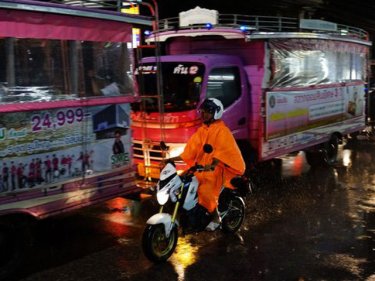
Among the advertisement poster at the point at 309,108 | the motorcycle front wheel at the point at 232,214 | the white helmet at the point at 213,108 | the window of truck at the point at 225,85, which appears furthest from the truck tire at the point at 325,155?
the white helmet at the point at 213,108

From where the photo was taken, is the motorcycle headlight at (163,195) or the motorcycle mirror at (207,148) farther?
the motorcycle mirror at (207,148)

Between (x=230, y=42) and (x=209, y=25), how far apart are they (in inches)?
21.2

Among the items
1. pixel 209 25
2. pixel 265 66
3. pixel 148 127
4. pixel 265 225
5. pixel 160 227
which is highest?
pixel 209 25

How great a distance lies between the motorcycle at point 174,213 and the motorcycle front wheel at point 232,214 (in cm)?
12

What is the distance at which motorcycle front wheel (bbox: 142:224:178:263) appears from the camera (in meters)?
4.97

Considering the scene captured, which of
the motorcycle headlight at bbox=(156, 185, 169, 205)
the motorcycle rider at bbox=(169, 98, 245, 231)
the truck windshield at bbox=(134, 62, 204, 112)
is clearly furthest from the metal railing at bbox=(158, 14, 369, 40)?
the motorcycle headlight at bbox=(156, 185, 169, 205)

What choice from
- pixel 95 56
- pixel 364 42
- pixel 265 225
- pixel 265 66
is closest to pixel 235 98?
pixel 265 66

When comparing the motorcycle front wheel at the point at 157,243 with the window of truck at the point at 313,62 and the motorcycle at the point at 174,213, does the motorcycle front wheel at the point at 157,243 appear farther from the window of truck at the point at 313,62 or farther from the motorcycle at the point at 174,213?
the window of truck at the point at 313,62

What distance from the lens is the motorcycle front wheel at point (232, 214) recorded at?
19.5 feet

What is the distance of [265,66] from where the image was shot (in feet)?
27.0

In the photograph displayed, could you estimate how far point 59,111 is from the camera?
5.08 m

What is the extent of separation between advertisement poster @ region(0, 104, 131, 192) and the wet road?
0.96 m

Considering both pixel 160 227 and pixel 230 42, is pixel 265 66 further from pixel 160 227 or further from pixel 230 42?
pixel 160 227

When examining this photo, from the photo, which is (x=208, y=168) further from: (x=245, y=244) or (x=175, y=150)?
(x=175, y=150)
